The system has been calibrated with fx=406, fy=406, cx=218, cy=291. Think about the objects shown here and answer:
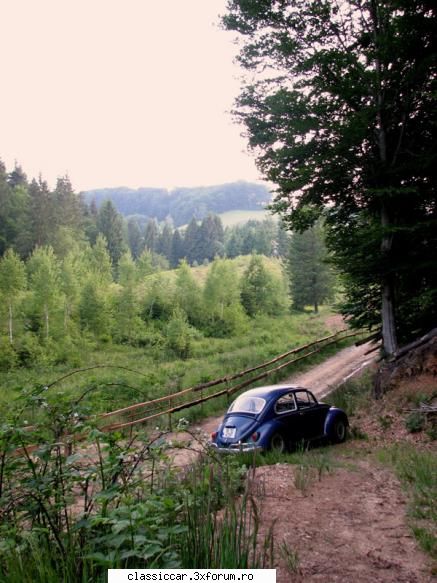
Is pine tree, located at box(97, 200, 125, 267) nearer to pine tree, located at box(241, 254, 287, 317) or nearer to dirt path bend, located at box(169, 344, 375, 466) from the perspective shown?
pine tree, located at box(241, 254, 287, 317)

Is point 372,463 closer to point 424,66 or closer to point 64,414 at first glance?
point 64,414

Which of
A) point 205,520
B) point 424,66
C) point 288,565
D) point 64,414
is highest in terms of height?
point 424,66

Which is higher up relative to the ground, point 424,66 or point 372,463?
point 424,66

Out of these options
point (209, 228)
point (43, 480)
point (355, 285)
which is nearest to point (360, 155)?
point (355, 285)

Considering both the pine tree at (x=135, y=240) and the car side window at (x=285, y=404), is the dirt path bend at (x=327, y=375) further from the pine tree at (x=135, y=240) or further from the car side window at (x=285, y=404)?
the pine tree at (x=135, y=240)

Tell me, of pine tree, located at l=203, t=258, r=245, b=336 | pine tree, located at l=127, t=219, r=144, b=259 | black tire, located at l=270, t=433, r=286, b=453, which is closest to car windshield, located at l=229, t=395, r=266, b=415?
black tire, located at l=270, t=433, r=286, b=453

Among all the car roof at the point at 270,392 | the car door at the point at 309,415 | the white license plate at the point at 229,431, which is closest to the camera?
the white license plate at the point at 229,431

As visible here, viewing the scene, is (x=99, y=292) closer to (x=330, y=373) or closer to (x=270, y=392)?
(x=330, y=373)

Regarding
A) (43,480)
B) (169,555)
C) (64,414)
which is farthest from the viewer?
(64,414)

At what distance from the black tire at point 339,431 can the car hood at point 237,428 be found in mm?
2508

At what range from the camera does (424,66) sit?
449 inches

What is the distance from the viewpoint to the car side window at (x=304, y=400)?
35.9 feet

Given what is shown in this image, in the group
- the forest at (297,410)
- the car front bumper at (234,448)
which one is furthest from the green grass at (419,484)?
the car front bumper at (234,448)

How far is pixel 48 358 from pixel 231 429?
2723cm
